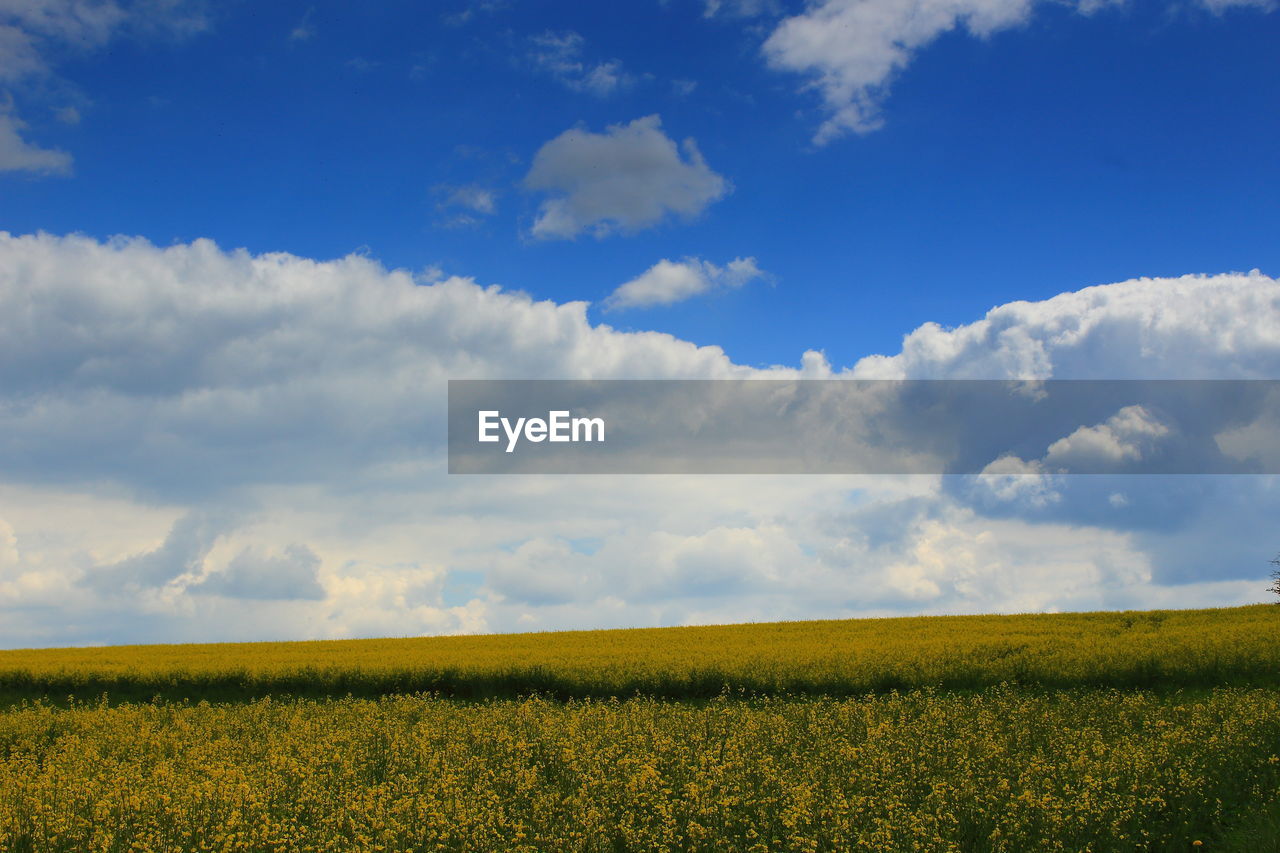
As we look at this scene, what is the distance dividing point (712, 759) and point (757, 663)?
11.7m

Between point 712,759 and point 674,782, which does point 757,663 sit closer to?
point 712,759

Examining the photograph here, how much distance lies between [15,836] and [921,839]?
31.6 ft

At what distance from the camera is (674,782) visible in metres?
10.8

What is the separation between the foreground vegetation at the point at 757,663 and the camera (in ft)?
71.1

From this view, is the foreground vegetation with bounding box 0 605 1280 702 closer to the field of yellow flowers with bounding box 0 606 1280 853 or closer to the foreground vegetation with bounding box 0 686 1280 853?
the field of yellow flowers with bounding box 0 606 1280 853

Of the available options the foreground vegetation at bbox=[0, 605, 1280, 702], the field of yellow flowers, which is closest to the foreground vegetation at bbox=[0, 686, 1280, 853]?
the field of yellow flowers

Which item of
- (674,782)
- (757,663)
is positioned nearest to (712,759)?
(674,782)

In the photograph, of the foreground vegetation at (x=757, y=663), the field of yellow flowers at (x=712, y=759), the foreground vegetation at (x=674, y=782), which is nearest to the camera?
the foreground vegetation at (x=674, y=782)

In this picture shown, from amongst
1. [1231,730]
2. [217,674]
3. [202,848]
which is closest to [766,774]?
[202,848]

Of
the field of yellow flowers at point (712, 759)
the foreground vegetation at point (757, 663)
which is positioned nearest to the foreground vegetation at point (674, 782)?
the field of yellow flowers at point (712, 759)

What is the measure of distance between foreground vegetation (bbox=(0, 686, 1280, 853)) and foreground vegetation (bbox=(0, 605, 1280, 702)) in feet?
17.9

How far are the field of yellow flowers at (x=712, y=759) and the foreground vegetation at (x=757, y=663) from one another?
9 cm

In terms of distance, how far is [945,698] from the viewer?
18281 millimetres

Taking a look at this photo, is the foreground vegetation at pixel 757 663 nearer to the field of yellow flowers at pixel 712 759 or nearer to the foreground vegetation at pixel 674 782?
the field of yellow flowers at pixel 712 759
